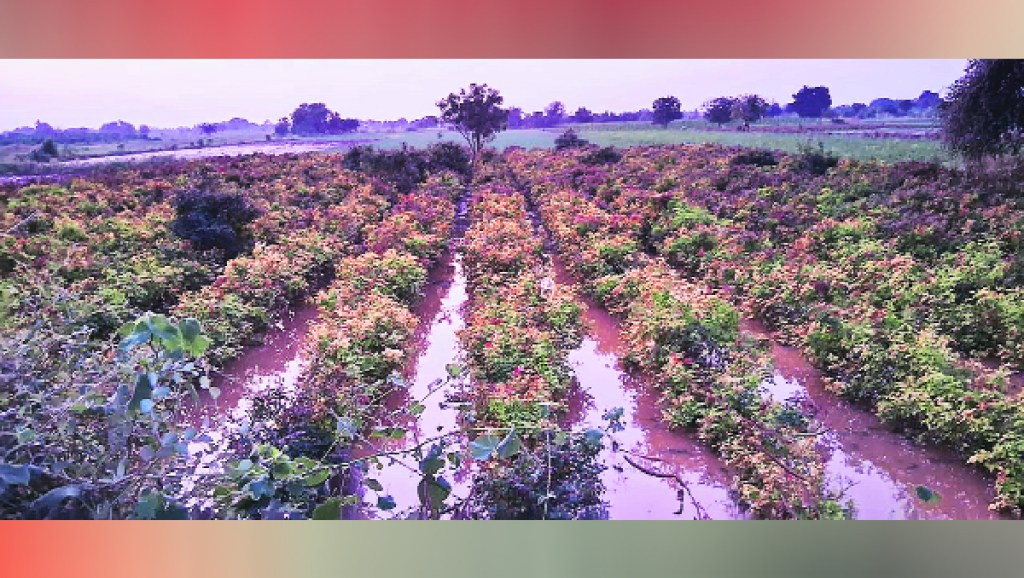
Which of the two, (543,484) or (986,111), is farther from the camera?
(986,111)

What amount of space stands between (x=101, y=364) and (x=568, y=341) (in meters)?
2.11

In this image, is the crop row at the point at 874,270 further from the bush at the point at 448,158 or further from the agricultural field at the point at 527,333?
the bush at the point at 448,158

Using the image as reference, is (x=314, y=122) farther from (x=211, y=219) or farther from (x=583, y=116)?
(x=583, y=116)

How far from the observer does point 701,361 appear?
3273 mm

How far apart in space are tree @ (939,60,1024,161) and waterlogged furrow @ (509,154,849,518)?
145 centimetres

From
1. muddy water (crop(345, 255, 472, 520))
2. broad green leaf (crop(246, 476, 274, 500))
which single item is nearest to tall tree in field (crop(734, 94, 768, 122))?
muddy water (crop(345, 255, 472, 520))

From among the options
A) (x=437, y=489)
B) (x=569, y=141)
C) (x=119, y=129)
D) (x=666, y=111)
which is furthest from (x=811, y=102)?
(x=119, y=129)

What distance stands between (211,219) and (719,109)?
2.64m

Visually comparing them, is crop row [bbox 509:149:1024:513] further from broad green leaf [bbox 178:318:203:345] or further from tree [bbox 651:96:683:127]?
broad green leaf [bbox 178:318:203:345]

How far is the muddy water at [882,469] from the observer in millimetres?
2701

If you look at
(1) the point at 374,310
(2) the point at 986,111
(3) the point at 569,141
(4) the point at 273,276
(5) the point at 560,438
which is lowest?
(5) the point at 560,438

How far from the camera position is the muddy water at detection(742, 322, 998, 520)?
270 centimetres

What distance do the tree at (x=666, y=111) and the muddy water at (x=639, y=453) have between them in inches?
44.9
